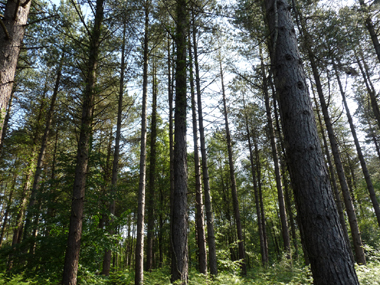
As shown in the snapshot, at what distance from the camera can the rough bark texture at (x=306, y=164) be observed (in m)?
2.25

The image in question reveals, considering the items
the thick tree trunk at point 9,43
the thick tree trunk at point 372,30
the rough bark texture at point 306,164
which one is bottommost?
the rough bark texture at point 306,164

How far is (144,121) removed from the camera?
8594 mm

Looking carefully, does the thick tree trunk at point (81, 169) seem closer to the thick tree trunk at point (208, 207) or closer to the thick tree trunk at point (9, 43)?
the thick tree trunk at point (9, 43)

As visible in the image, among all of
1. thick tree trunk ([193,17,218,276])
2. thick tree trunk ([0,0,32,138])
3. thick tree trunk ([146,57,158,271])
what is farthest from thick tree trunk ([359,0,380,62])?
thick tree trunk ([0,0,32,138])

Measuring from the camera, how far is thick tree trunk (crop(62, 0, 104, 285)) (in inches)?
182

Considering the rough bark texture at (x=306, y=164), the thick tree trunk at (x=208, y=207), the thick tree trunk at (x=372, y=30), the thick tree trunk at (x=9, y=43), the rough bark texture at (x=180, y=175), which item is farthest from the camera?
the thick tree trunk at (x=372, y=30)

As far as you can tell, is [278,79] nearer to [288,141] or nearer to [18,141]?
[288,141]

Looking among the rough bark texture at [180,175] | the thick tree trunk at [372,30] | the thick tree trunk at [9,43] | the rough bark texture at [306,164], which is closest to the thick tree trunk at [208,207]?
the rough bark texture at [180,175]

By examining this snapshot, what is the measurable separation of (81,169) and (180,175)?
8.06ft

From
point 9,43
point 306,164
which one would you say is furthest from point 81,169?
point 306,164

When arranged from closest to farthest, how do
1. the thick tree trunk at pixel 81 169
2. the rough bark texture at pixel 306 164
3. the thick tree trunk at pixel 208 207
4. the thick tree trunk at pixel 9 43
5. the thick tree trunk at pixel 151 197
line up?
the rough bark texture at pixel 306 164
the thick tree trunk at pixel 9 43
the thick tree trunk at pixel 81 169
the thick tree trunk at pixel 208 207
the thick tree trunk at pixel 151 197

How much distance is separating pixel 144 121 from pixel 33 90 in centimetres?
891

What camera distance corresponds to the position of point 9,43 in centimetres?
368

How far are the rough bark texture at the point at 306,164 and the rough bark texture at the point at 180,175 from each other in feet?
8.08
